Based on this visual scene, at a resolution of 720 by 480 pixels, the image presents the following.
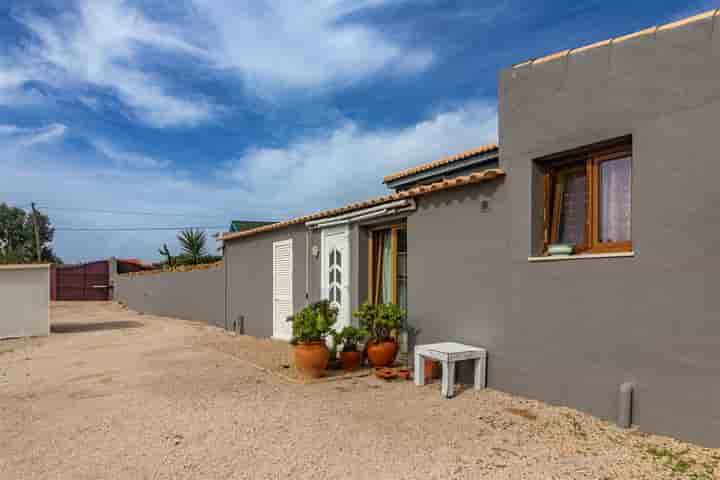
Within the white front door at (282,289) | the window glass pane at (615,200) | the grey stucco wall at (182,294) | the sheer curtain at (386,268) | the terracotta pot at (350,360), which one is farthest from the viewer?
the grey stucco wall at (182,294)

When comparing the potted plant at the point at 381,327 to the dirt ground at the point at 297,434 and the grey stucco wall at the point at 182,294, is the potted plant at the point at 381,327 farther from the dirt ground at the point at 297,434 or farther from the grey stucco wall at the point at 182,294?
the grey stucco wall at the point at 182,294

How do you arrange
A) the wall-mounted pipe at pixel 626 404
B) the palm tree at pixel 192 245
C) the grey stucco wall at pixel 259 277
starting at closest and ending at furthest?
the wall-mounted pipe at pixel 626 404
the grey stucco wall at pixel 259 277
the palm tree at pixel 192 245

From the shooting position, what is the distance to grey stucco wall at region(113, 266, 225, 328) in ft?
52.3

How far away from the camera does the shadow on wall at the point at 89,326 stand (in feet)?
50.0

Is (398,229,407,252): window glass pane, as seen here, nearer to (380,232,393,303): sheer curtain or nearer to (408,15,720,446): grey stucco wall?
(380,232,393,303): sheer curtain

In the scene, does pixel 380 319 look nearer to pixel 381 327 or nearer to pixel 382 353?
pixel 381 327

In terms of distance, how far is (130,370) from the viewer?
8.11 metres

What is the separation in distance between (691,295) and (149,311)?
2289 cm

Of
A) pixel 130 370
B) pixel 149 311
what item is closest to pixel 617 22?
pixel 130 370

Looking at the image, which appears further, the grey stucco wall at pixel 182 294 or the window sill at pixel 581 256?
the grey stucco wall at pixel 182 294

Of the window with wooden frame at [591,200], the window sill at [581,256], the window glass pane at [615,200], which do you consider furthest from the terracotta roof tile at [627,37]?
the window sill at [581,256]

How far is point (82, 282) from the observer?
1283 inches

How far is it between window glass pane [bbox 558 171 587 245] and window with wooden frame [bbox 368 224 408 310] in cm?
307

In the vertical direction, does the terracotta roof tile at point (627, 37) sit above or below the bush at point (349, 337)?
above
